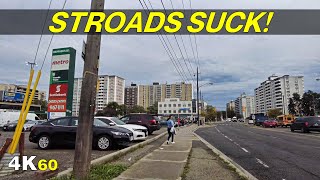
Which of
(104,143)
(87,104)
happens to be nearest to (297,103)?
(104,143)

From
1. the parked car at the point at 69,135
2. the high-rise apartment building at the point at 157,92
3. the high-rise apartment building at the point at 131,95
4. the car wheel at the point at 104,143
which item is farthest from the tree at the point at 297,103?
the car wheel at the point at 104,143

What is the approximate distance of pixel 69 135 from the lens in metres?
12.2

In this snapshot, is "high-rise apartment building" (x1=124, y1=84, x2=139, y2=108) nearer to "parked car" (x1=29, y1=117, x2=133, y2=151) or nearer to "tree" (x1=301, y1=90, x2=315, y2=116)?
"tree" (x1=301, y1=90, x2=315, y2=116)

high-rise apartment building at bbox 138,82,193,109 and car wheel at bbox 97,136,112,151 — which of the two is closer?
car wheel at bbox 97,136,112,151

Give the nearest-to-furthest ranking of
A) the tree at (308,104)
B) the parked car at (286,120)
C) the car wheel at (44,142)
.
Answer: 1. the car wheel at (44,142)
2. the parked car at (286,120)
3. the tree at (308,104)

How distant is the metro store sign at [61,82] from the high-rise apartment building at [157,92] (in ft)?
305

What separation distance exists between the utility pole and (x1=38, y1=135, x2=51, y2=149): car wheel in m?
6.97

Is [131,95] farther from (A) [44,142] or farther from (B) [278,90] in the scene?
(A) [44,142]

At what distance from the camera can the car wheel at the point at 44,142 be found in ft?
40.3

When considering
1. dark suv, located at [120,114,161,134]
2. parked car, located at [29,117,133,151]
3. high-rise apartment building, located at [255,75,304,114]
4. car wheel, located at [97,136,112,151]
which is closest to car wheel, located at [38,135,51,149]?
parked car, located at [29,117,133,151]

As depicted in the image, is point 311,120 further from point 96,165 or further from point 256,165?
point 96,165

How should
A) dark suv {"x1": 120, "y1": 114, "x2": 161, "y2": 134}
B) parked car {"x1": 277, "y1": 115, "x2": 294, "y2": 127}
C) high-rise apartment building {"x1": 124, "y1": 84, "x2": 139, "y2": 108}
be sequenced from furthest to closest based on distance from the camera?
1. high-rise apartment building {"x1": 124, "y1": 84, "x2": 139, "y2": 108}
2. parked car {"x1": 277, "y1": 115, "x2": 294, "y2": 127}
3. dark suv {"x1": 120, "y1": 114, "x2": 161, "y2": 134}

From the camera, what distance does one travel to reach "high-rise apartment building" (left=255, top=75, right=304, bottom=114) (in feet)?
418

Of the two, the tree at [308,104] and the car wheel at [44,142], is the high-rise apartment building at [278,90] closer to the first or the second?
the tree at [308,104]
